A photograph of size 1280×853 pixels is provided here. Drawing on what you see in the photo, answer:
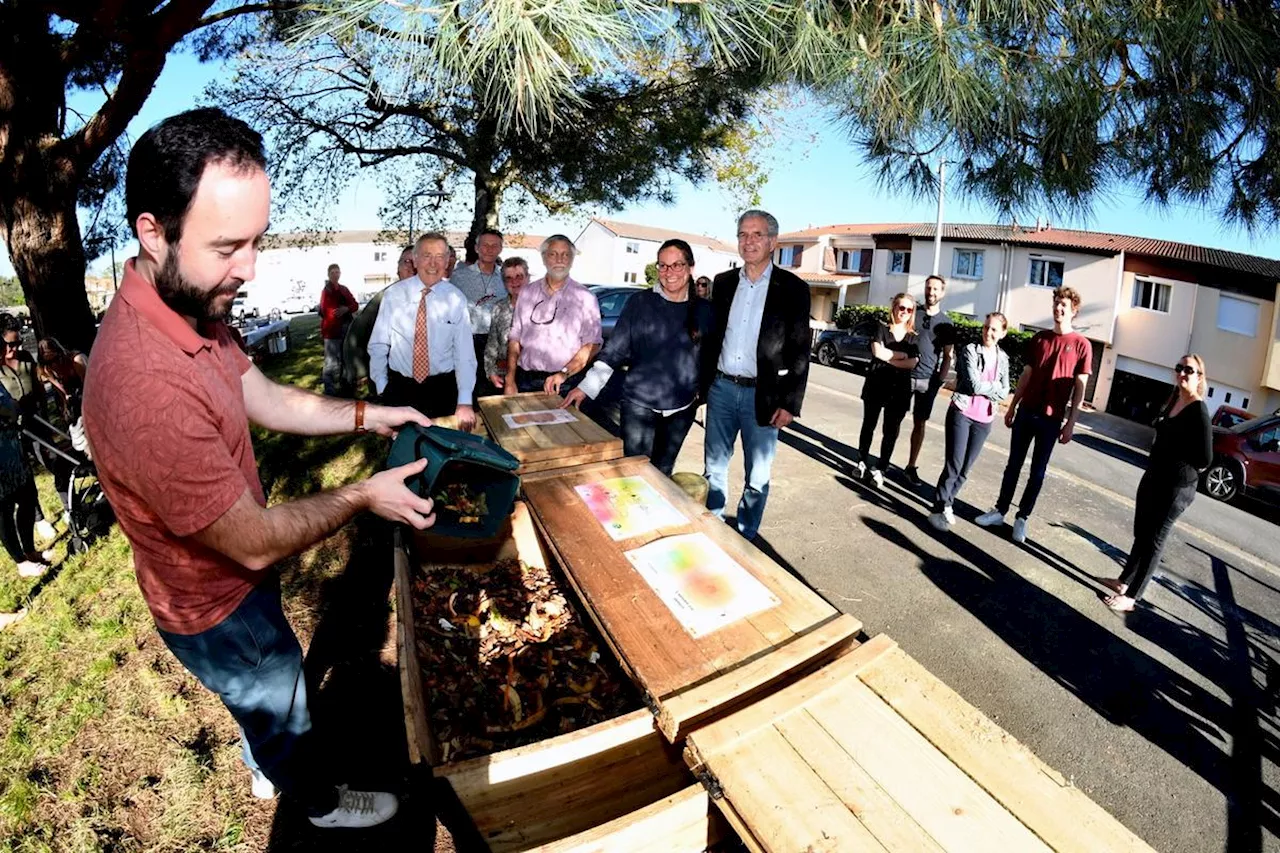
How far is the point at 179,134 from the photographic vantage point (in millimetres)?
1199

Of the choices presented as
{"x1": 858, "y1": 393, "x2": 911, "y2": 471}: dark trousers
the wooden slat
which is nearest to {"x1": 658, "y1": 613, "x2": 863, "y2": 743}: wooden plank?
the wooden slat

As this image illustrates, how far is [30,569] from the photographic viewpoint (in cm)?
352

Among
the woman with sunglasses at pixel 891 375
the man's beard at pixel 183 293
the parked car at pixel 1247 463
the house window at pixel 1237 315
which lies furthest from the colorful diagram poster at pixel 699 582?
the house window at pixel 1237 315

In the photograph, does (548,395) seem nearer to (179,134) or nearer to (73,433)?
(179,134)

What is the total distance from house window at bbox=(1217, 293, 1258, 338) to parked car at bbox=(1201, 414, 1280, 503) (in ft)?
40.9

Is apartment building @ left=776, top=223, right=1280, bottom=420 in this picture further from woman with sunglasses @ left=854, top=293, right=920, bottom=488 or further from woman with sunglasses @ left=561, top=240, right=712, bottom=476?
woman with sunglasses @ left=561, top=240, right=712, bottom=476

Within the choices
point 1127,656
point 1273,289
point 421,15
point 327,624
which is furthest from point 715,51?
point 1273,289

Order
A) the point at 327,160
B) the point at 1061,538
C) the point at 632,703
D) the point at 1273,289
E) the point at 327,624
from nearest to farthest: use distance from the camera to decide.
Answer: the point at 632,703 < the point at 327,624 < the point at 1061,538 < the point at 327,160 < the point at 1273,289

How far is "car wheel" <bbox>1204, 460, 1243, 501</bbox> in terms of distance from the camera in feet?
27.7

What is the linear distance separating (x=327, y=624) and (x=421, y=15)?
2.80 metres

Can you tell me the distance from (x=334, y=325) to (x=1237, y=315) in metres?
24.0

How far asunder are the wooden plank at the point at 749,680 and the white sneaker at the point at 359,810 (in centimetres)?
125

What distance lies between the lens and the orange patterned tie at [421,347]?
13.7 ft

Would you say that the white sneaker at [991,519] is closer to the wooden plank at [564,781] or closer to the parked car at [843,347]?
the wooden plank at [564,781]
